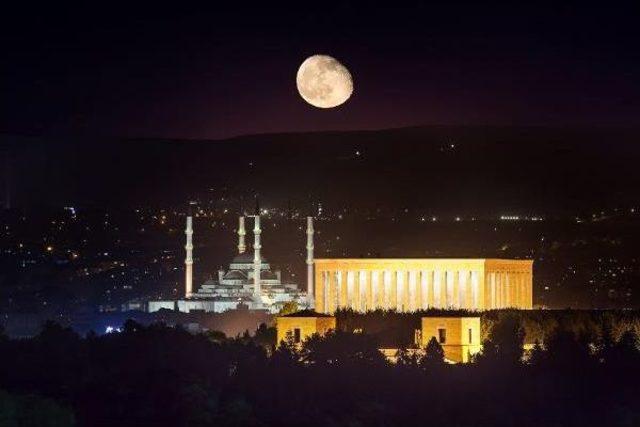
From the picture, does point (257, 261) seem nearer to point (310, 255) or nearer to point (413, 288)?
point (310, 255)

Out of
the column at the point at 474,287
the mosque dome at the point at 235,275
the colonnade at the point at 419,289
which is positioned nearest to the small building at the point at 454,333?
the colonnade at the point at 419,289

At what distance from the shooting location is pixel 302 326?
8425cm

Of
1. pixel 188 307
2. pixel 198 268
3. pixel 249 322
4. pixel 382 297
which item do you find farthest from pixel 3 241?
pixel 382 297

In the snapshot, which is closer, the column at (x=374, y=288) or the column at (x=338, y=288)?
the column at (x=374, y=288)

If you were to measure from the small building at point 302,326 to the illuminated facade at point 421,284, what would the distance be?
43.9 ft

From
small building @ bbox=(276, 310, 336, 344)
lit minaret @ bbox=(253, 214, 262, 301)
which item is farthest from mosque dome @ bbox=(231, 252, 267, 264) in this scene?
small building @ bbox=(276, 310, 336, 344)

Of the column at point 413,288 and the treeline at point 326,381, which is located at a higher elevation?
the column at point 413,288

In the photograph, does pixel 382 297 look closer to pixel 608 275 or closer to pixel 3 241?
pixel 608 275

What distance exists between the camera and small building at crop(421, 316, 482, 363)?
82000 millimetres

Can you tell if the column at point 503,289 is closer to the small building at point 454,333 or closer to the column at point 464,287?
the column at point 464,287

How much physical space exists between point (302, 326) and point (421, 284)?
16.8 m

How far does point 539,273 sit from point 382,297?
477 inches

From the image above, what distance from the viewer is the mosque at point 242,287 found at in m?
122

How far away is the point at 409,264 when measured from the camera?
3974 inches
